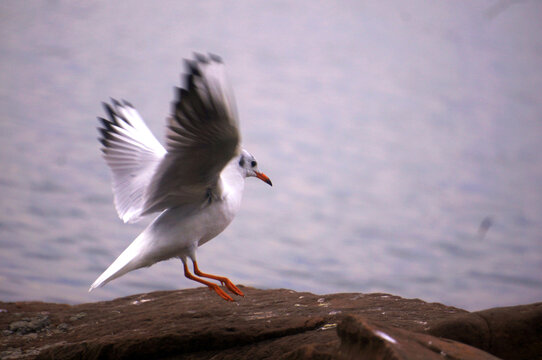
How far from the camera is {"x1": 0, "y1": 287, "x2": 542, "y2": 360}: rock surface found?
2.24 m

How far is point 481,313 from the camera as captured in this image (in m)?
2.72

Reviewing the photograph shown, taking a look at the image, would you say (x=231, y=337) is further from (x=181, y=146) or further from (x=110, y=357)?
(x=181, y=146)

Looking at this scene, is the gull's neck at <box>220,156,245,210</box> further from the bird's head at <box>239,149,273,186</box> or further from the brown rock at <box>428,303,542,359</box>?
the brown rock at <box>428,303,542,359</box>

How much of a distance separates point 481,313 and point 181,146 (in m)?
1.68

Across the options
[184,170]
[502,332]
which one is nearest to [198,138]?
[184,170]

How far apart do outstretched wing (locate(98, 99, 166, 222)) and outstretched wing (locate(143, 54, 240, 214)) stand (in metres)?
0.42

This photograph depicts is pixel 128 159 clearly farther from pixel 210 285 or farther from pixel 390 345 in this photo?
pixel 390 345

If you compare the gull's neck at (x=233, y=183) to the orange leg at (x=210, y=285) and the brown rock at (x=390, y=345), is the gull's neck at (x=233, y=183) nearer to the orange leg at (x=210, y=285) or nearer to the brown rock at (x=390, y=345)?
the orange leg at (x=210, y=285)

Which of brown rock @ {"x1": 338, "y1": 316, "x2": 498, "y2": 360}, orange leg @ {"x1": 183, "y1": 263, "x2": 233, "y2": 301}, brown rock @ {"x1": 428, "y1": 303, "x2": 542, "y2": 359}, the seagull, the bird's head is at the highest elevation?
the bird's head

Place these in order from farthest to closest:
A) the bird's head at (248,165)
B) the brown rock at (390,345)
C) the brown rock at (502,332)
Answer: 1. the bird's head at (248,165)
2. the brown rock at (502,332)
3. the brown rock at (390,345)

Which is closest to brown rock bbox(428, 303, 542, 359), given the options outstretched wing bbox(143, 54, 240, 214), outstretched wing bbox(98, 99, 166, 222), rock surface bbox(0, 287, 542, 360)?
rock surface bbox(0, 287, 542, 360)

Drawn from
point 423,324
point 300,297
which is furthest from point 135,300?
point 423,324

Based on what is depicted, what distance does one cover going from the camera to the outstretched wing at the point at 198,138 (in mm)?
2779

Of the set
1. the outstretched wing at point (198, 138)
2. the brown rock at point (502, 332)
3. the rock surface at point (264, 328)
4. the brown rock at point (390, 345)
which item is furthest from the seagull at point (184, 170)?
the brown rock at point (502, 332)
